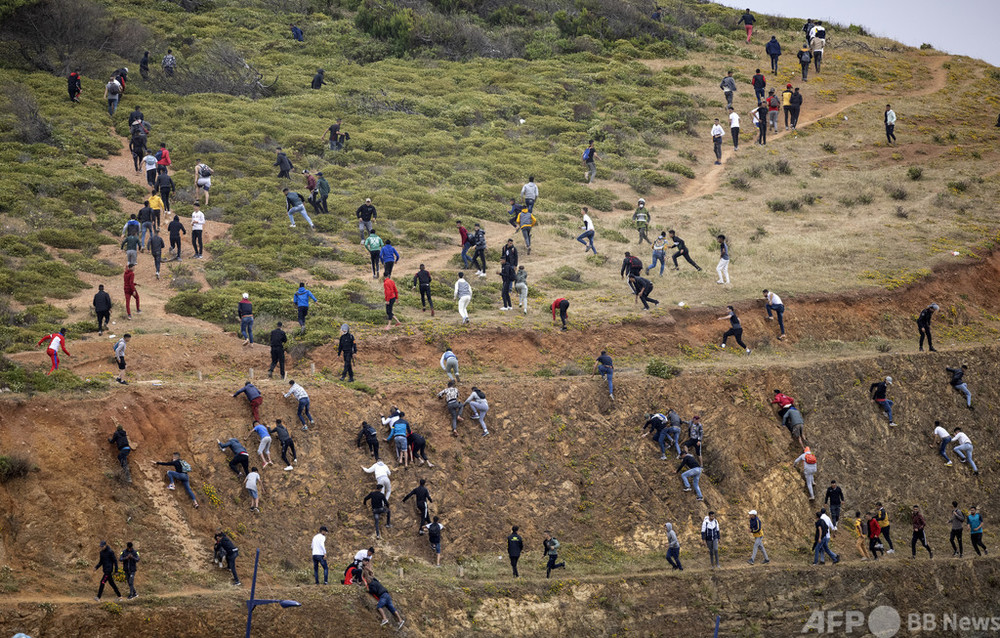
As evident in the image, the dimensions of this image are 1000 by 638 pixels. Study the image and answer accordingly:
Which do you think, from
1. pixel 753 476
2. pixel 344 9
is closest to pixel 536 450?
pixel 753 476

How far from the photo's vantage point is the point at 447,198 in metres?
47.2

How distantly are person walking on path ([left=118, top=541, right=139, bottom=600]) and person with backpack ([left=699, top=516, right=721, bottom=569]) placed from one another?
13444 mm

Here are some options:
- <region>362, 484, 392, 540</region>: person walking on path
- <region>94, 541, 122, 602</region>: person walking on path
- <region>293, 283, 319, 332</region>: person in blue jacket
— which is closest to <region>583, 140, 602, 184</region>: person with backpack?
<region>293, 283, 319, 332</region>: person in blue jacket

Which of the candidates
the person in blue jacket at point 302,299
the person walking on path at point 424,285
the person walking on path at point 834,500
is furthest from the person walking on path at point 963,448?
the person in blue jacket at point 302,299

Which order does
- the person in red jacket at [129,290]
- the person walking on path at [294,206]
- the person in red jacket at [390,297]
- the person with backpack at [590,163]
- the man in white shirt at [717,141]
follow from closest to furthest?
1. the person in red jacket at [129,290]
2. the person in red jacket at [390,297]
3. the person walking on path at [294,206]
4. the person with backpack at [590,163]
5. the man in white shirt at [717,141]

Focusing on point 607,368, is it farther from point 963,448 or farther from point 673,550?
point 963,448

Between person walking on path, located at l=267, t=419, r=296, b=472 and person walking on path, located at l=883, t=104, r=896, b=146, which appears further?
person walking on path, located at l=883, t=104, r=896, b=146

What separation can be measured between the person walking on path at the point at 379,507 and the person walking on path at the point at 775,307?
15054 millimetres

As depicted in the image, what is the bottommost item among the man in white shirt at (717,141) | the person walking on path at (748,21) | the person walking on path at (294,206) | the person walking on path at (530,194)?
the person walking on path at (294,206)

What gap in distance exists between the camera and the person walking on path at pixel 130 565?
23.2 meters

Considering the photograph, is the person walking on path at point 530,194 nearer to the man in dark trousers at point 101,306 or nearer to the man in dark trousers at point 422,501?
the man in dark trousers at point 101,306

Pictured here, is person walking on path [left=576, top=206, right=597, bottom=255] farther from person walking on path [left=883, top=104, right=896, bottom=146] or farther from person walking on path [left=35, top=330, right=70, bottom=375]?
person walking on path [left=883, top=104, right=896, bottom=146]

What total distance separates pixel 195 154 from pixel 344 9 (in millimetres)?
27060

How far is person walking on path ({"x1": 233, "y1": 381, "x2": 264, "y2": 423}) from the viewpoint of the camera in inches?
1097
